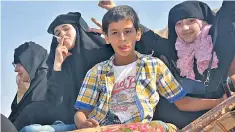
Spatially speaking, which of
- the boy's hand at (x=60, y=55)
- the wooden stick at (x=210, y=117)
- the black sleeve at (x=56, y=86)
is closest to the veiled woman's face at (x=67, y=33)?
the boy's hand at (x=60, y=55)

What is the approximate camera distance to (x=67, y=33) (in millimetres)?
2658

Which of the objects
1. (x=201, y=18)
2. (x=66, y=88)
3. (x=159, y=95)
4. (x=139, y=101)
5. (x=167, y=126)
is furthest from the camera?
(x=66, y=88)

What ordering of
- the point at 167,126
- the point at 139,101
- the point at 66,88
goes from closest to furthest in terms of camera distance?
the point at 167,126
the point at 139,101
the point at 66,88

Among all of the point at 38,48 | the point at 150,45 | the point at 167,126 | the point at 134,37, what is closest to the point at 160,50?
the point at 150,45

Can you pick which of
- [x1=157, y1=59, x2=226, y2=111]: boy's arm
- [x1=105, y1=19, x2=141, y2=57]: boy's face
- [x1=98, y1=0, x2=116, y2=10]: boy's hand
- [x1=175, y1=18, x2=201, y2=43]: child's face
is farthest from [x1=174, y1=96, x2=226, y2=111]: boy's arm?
[x1=98, y1=0, x2=116, y2=10]: boy's hand

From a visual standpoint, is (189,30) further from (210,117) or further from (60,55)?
(210,117)

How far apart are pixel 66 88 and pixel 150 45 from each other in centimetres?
56

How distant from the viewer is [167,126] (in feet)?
5.51

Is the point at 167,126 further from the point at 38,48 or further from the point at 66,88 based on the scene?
the point at 38,48

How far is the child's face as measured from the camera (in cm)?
Result: 230

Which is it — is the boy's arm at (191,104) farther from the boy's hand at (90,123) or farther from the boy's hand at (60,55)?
the boy's hand at (60,55)

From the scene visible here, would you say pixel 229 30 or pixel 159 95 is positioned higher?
pixel 229 30

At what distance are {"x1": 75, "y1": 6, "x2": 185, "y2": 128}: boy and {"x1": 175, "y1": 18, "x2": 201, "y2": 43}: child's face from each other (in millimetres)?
392

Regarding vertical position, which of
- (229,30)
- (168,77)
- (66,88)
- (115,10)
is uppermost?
(115,10)
